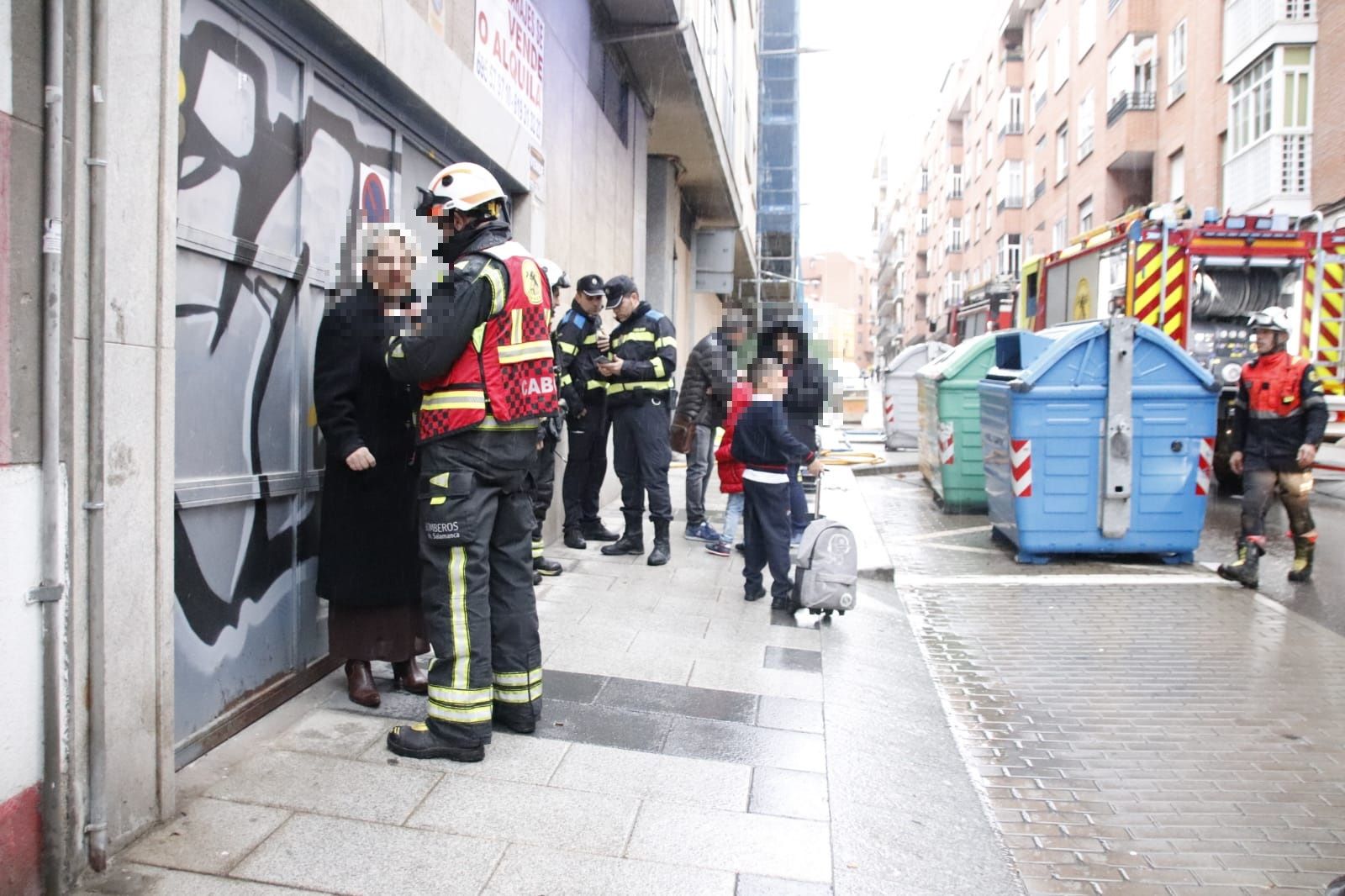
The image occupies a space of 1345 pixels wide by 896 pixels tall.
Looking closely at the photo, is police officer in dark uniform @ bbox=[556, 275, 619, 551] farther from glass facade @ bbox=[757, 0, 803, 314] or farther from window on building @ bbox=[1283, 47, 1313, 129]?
glass facade @ bbox=[757, 0, 803, 314]

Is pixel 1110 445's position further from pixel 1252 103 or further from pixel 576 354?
pixel 1252 103

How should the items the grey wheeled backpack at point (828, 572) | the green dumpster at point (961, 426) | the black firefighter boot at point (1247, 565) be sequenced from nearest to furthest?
the grey wheeled backpack at point (828, 572) < the black firefighter boot at point (1247, 565) < the green dumpster at point (961, 426)

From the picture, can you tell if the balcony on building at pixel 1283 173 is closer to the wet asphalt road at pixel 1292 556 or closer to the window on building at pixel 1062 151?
the wet asphalt road at pixel 1292 556

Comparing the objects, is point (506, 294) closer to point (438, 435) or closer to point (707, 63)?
point (438, 435)

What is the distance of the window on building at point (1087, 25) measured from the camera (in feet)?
104

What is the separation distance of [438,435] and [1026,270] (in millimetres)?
13194

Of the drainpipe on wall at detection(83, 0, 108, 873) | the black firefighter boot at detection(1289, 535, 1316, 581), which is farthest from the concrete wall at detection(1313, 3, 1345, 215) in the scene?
the drainpipe on wall at detection(83, 0, 108, 873)

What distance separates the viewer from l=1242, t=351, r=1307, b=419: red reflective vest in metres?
6.99

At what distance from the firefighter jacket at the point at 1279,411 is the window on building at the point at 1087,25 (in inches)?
1120

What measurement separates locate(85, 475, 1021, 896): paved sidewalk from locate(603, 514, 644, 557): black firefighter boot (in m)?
2.38

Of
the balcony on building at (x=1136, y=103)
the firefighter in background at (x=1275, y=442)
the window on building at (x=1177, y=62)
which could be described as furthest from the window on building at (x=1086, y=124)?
the firefighter in background at (x=1275, y=442)

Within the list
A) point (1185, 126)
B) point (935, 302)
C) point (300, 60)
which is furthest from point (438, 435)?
point (935, 302)

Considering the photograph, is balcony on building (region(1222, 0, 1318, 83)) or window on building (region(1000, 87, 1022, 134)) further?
window on building (region(1000, 87, 1022, 134))

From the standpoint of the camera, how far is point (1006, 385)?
8.14 m
